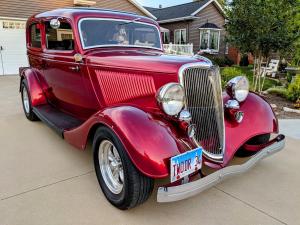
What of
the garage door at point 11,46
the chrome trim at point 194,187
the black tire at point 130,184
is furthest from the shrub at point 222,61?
the black tire at point 130,184

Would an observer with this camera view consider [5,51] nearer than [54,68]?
No

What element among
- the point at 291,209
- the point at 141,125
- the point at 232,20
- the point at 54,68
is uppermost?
the point at 232,20

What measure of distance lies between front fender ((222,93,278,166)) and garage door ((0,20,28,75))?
11.4 metres

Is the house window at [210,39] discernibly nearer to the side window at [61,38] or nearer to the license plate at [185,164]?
the side window at [61,38]

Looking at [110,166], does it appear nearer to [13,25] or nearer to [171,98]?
[171,98]

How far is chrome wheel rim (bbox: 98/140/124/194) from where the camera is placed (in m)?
2.65

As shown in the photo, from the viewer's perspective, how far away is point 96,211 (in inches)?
98.9

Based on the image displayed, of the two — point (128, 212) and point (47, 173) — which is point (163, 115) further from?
point (47, 173)

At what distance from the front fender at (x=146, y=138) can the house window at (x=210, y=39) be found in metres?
19.0

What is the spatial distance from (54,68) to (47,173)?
5.59 feet

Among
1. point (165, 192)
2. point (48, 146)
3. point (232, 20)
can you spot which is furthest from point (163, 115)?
point (232, 20)

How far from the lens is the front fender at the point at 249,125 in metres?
2.79

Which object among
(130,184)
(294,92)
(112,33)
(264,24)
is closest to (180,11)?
(264,24)

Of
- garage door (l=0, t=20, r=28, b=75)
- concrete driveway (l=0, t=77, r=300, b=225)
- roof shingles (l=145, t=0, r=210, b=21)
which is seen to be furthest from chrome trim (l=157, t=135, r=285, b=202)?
roof shingles (l=145, t=0, r=210, b=21)
